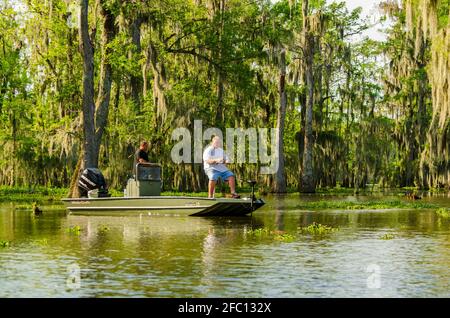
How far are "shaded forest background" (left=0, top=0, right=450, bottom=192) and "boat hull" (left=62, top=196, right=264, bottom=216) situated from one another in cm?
799

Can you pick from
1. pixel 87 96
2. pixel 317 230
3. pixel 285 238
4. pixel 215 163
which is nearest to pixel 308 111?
pixel 87 96

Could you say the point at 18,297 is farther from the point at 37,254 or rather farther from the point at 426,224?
the point at 426,224

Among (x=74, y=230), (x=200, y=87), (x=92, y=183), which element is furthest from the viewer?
(x=200, y=87)

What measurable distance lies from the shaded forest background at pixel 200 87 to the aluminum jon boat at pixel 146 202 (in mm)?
6780

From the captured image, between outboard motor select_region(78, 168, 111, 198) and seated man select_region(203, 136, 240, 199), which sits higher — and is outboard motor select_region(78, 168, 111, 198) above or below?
below

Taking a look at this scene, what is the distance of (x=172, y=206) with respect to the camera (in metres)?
23.0

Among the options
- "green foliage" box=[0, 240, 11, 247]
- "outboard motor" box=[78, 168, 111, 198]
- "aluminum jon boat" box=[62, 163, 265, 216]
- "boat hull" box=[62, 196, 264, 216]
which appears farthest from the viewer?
"outboard motor" box=[78, 168, 111, 198]

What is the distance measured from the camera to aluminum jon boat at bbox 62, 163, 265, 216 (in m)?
22.5

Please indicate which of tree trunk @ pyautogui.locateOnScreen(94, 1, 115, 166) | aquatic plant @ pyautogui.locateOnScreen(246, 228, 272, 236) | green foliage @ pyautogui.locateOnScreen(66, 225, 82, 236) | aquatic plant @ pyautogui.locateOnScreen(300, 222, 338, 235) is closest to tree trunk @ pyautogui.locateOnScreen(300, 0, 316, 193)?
tree trunk @ pyautogui.locateOnScreen(94, 1, 115, 166)

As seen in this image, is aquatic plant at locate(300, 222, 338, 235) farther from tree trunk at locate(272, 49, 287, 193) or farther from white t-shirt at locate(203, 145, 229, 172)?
tree trunk at locate(272, 49, 287, 193)

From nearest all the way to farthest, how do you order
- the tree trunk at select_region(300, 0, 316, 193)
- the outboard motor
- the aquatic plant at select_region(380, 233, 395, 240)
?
the aquatic plant at select_region(380, 233, 395, 240) < the outboard motor < the tree trunk at select_region(300, 0, 316, 193)

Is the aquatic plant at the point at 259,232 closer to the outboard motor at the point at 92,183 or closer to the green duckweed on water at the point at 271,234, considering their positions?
the green duckweed on water at the point at 271,234

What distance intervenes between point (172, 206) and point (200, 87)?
2613 cm

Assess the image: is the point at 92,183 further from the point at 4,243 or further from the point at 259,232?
the point at 4,243
